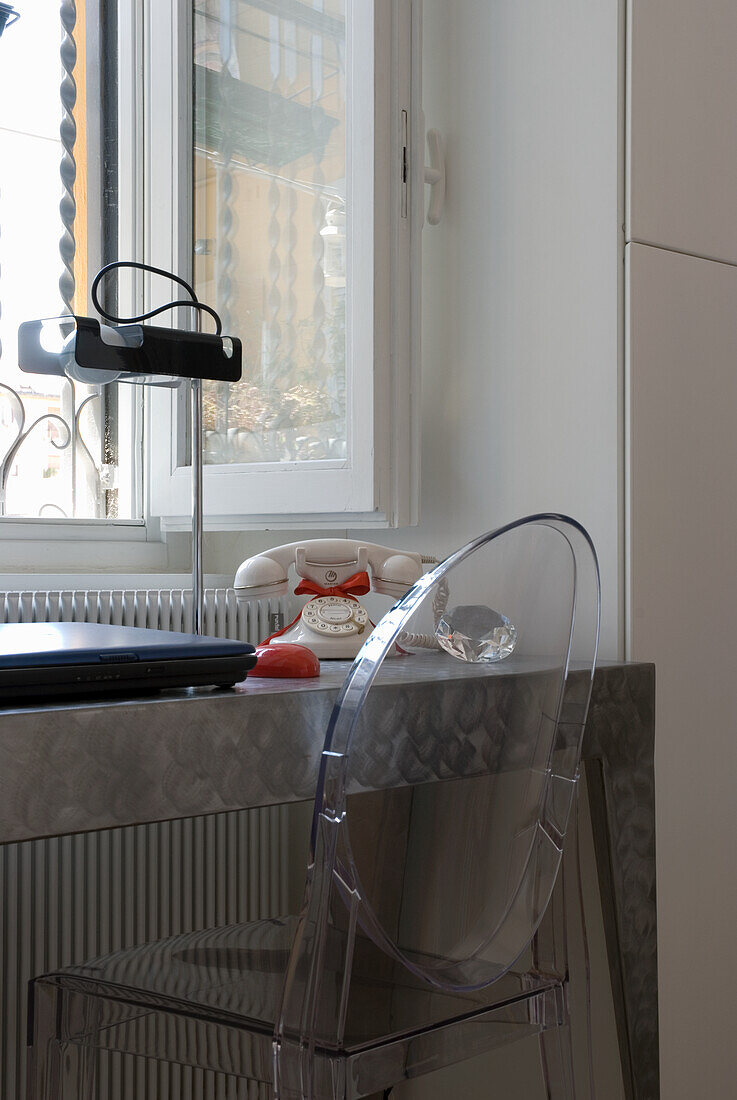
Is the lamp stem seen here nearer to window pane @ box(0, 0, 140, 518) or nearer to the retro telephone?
the retro telephone

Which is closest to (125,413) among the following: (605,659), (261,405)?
(261,405)

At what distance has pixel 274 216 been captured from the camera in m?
1.68

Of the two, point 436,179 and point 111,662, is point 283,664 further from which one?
point 436,179

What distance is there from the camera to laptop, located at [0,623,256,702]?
861 millimetres

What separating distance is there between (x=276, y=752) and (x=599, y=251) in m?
0.81

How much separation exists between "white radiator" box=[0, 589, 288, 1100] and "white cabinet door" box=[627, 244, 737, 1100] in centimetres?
62

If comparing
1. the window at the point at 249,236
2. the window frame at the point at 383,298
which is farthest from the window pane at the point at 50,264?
the window frame at the point at 383,298

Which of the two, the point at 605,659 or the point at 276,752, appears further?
the point at 605,659

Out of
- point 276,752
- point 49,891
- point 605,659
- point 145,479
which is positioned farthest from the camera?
point 145,479

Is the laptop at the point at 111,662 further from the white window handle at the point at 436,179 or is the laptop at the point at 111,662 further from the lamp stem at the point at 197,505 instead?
the white window handle at the point at 436,179

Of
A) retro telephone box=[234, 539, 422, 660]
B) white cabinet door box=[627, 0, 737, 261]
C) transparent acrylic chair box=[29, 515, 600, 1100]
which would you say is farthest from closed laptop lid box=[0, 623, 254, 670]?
white cabinet door box=[627, 0, 737, 261]

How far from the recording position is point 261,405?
1.69m

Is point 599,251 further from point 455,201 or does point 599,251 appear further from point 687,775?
point 687,775

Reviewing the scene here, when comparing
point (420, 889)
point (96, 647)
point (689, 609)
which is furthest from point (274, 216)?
point (420, 889)
